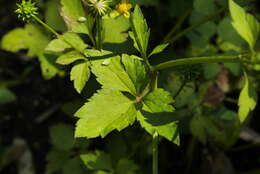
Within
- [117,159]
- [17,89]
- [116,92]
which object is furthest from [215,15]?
[17,89]

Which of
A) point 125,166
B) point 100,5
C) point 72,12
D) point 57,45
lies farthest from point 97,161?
point 100,5

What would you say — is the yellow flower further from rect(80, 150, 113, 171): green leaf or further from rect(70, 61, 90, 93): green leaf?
rect(80, 150, 113, 171): green leaf

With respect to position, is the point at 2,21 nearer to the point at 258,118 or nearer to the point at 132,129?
the point at 132,129

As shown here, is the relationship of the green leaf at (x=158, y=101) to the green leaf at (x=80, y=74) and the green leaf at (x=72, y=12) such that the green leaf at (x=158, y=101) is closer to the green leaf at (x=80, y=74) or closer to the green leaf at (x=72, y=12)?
the green leaf at (x=80, y=74)

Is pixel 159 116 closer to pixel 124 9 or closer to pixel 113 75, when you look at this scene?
pixel 113 75

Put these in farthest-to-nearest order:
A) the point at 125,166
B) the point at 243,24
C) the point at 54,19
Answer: the point at 54,19
the point at 125,166
the point at 243,24

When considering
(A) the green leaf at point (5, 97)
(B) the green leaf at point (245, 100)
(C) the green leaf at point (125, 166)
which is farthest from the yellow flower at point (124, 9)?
(A) the green leaf at point (5, 97)

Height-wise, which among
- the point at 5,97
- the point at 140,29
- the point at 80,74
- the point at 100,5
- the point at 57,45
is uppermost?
the point at 100,5
